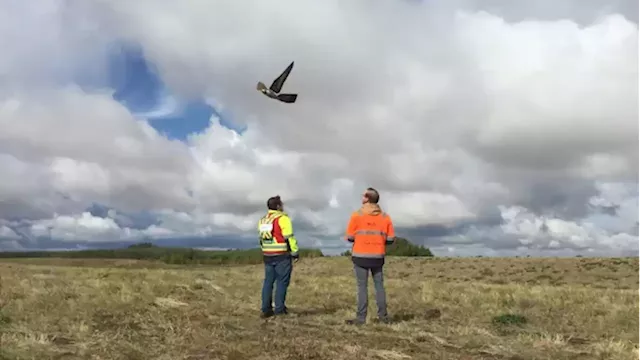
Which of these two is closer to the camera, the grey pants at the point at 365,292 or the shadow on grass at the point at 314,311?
the grey pants at the point at 365,292

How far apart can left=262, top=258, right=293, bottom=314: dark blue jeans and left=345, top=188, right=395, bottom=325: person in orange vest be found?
154 centimetres

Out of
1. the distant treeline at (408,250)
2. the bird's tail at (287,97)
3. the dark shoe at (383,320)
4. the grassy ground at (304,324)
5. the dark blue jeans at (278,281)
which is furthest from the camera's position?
the distant treeline at (408,250)

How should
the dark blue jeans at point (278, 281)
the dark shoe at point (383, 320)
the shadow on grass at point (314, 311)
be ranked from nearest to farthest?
1. the dark shoe at point (383, 320)
2. the dark blue jeans at point (278, 281)
3. the shadow on grass at point (314, 311)

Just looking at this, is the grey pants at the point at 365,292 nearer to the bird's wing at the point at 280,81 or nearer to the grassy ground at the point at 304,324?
the grassy ground at the point at 304,324

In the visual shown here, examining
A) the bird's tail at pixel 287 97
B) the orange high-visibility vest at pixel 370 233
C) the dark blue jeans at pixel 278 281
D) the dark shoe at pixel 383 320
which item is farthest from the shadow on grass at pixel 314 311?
the bird's tail at pixel 287 97

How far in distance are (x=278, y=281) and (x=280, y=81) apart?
4.06m

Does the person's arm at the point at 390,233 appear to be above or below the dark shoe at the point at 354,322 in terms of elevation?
above

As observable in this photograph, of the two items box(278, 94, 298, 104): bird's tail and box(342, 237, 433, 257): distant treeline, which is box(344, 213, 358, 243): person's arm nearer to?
box(278, 94, 298, 104): bird's tail

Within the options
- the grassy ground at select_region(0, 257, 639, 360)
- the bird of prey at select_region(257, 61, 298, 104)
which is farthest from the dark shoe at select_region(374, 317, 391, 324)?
the bird of prey at select_region(257, 61, 298, 104)

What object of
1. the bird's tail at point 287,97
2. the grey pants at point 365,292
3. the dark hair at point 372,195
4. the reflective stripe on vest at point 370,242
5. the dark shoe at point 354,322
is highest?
the bird's tail at point 287,97

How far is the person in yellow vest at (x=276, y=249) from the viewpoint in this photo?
12.9 metres

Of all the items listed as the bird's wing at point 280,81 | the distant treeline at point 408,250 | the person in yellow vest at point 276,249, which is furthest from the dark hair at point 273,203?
the distant treeline at point 408,250

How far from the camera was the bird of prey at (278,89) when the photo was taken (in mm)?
12351

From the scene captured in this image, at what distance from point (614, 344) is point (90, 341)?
8.10m
